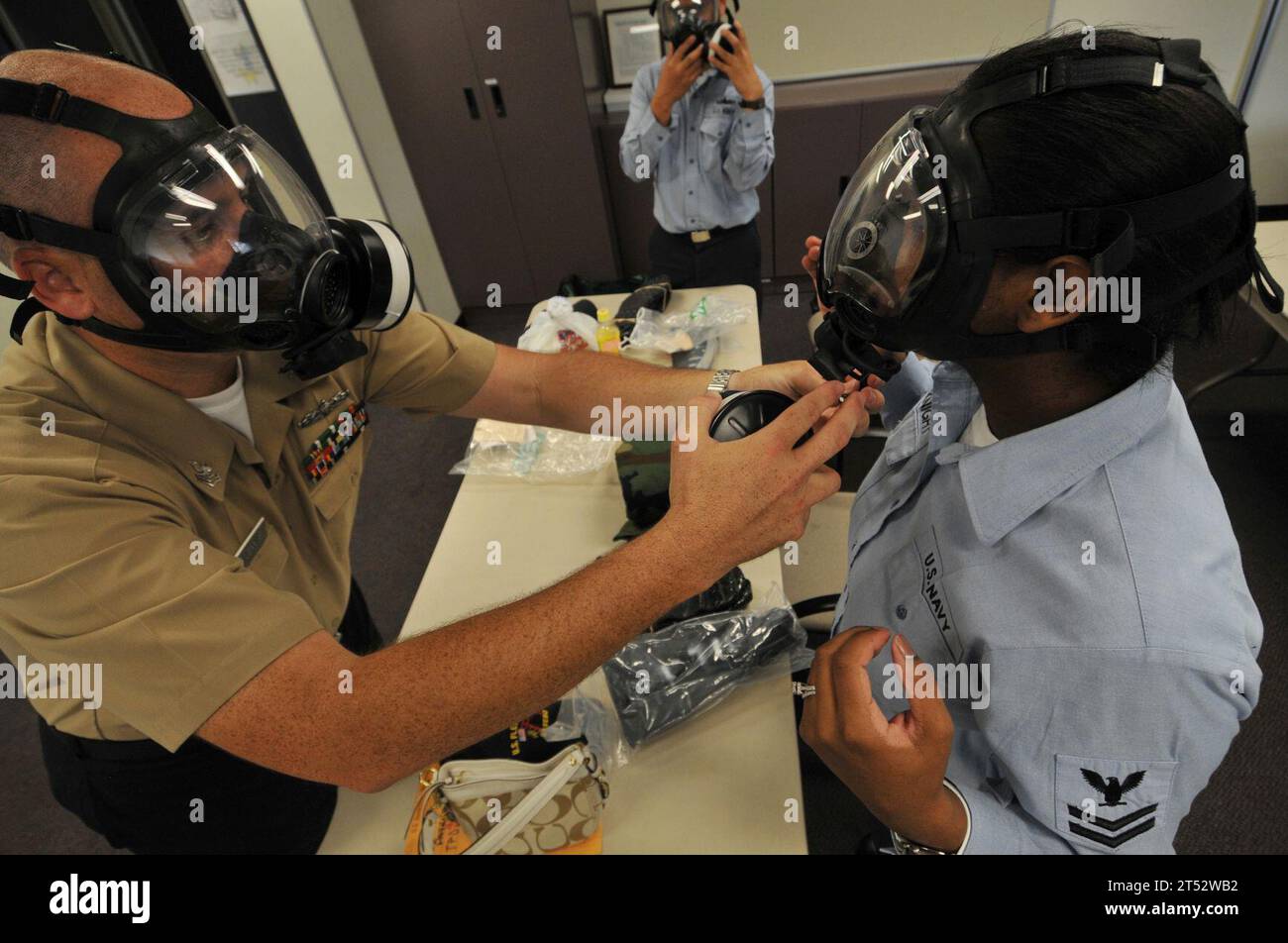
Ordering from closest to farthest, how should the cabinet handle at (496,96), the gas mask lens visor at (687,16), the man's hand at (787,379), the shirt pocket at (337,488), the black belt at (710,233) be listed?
the man's hand at (787,379)
the shirt pocket at (337,488)
the gas mask lens visor at (687,16)
the black belt at (710,233)
the cabinet handle at (496,96)

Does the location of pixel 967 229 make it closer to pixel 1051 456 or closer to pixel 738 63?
pixel 1051 456

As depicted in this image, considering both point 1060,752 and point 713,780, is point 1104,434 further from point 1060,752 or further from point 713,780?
point 713,780

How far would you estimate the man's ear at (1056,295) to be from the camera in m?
0.70

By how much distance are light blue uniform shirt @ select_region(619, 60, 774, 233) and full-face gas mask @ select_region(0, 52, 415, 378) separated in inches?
79.3

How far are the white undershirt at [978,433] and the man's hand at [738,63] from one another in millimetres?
1960

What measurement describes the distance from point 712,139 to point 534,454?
1.69m

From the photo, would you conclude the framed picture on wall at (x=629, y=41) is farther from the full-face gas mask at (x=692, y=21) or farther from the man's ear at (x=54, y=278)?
the man's ear at (x=54, y=278)

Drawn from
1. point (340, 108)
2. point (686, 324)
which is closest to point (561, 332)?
point (686, 324)

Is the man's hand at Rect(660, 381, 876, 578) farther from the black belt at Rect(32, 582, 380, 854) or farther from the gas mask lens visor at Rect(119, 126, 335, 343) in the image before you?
the black belt at Rect(32, 582, 380, 854)

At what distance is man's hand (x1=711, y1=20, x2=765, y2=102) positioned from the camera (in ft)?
7.72

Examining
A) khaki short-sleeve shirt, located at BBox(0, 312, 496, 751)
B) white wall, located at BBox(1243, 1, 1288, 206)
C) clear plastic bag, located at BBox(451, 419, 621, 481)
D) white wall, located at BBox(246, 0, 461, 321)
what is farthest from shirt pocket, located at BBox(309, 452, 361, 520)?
white wall, located at BBox(1243, 1, 1288, 206)

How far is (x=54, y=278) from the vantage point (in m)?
0.93

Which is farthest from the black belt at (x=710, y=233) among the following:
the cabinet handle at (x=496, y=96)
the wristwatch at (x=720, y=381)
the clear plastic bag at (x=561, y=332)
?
the wristwatch at (x=720, y=381)

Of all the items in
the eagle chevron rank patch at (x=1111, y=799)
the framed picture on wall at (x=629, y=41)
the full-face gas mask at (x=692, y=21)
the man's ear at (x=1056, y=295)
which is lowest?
the eagle chevron rank patch at (x=1111, y=799)
